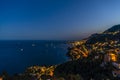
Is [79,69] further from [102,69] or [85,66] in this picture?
[102,69]

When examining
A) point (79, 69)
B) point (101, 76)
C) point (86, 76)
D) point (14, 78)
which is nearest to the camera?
point (14, 78)

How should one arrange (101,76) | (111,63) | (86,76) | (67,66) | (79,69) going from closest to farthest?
(101,76) < (86,76) < (111,63) < (79,69) < (67,66)

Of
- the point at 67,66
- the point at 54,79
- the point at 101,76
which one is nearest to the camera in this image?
the point at 54,79

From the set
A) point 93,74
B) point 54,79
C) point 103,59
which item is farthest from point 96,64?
point 54,79

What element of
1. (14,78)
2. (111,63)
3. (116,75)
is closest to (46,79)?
(14,78)

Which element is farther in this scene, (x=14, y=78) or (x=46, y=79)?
(x=14, y=78)

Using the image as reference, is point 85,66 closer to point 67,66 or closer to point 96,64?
point 96,64

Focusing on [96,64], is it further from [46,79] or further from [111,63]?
[46,79]

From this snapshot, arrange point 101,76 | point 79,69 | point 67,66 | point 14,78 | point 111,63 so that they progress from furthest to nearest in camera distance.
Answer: point 67,66, point 79,69, point 111,63, point 101,76, point 14,78

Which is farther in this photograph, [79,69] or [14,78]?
[79,69]
